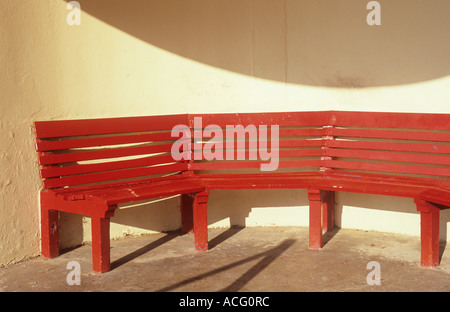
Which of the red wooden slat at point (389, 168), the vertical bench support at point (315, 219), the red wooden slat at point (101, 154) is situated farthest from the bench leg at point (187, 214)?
the red wooden slat at point (389, 168)

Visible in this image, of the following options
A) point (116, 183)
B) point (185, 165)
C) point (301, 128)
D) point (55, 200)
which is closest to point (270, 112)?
point (301, 128)

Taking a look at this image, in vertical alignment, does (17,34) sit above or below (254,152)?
above

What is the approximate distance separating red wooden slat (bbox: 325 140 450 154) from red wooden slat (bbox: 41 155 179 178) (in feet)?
4.97

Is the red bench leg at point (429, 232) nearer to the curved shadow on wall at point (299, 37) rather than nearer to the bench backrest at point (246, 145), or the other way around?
the bench backrest at point (246, 145)

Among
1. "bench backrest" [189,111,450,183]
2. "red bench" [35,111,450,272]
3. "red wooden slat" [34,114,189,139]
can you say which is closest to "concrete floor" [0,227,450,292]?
"red bench" [35,111,450,272]

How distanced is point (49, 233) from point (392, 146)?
2945 millimetres

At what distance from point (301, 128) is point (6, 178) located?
2602 millimetres


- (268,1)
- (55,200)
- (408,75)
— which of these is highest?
(268,1)

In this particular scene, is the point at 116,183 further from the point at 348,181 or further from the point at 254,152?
the point at 348,181

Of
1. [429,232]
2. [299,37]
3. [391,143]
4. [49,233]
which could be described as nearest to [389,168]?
[391,143]

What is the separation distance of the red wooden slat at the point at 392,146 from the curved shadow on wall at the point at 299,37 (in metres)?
0.61

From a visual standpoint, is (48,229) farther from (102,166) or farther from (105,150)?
(105,150)

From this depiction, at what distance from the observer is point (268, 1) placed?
648cm
